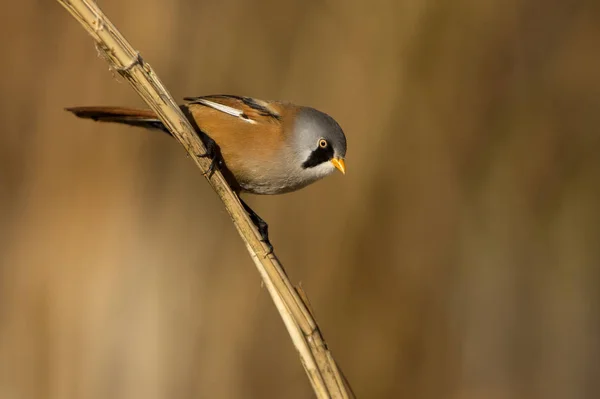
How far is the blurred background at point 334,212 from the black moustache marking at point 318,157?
33.6 inches

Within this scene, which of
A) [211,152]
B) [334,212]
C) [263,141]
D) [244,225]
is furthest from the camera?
[334,212]

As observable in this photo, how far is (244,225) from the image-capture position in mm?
1779

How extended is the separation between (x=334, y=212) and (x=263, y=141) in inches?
48.2

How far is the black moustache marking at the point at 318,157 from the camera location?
8.25ft

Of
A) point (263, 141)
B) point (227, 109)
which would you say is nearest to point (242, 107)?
point (227, 109)

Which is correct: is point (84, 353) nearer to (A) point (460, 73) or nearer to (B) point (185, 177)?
(B) point (185, 177)

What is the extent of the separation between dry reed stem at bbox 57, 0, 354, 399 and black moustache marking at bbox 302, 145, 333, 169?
29.2 inches

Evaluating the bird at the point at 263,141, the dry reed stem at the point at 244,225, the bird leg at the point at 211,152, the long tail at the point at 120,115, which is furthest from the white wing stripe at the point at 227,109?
the dry reed stem at the point at 244,225

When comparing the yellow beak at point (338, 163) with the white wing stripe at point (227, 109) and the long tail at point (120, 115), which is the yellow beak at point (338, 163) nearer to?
the white wing stripe at point (227, 109)

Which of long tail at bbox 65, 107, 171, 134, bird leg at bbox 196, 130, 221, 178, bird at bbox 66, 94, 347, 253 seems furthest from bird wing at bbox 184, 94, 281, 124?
long tail at bbox 65, 107, 171, 134

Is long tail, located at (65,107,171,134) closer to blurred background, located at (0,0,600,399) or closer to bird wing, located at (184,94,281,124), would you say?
bird wing, located at (184,94,281,124)

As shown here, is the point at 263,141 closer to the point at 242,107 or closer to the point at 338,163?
the point at 242,107

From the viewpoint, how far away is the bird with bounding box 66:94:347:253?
244cm

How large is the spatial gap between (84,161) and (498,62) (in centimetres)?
232
